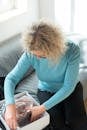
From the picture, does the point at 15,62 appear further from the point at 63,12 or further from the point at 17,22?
the point at 63,12

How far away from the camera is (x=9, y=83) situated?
1838 mm

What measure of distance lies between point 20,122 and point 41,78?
0.43 metres

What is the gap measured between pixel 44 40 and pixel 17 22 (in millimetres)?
1319

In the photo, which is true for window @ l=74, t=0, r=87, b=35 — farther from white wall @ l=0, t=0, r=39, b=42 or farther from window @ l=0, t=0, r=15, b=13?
window @ l=0, t=0, r=15, b=13

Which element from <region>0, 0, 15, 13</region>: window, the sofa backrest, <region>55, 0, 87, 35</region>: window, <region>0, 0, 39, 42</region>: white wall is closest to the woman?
the sofa backrest

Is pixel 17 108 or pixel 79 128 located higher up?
pixel 17 108

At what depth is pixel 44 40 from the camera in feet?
5.24

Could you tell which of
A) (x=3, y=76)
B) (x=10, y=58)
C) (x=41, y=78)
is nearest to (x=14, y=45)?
(x=10, y=58)

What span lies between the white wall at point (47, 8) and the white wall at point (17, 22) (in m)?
0.06

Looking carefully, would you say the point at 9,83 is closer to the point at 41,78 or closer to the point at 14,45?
the point at 41,78

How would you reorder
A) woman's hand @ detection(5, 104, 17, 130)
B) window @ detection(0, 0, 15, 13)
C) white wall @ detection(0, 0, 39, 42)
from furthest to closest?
1. window @ detection(0, 0, 15, 13)
2. white wall @ detection(0, 0, 39, 42)
3. woman's hand @ detection(5, 104, 17, 130)

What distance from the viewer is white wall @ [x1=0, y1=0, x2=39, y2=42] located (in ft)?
8.77

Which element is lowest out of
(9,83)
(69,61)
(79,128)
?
(79,128)

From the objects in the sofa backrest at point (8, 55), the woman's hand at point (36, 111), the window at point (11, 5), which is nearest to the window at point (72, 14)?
the window at point (11, 5)
